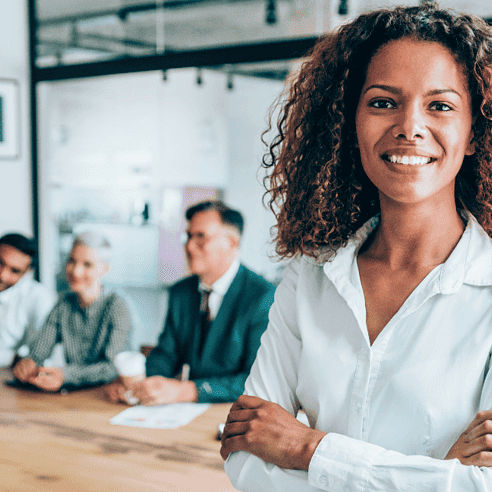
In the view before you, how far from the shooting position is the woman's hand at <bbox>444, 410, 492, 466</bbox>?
0.94 metres

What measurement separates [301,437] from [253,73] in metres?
3.12

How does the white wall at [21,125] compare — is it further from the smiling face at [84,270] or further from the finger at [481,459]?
the finger at [481,459]

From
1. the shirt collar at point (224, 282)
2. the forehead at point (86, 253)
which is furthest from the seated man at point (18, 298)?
the shirt collar at point (224, 282)

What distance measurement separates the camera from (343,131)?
48.2 inches

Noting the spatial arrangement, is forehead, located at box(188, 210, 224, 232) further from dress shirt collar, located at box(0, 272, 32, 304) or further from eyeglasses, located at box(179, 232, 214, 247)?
dress shirt collar, located at box(0, 272, 32, 304)

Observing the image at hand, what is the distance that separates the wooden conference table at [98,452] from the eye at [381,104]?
0.99 m

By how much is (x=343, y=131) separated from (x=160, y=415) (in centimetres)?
122

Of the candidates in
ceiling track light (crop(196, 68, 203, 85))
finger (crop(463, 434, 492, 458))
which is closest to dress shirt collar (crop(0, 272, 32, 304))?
ceiling track light (crop(196, 68, 203, 85))

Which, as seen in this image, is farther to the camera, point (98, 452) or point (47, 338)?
point (47, 338)

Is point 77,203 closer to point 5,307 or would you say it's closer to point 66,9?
point 66,9

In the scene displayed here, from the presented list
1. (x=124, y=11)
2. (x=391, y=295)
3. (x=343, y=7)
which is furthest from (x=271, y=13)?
(x=391, y=295)

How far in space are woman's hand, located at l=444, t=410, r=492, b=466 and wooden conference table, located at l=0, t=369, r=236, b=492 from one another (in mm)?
690

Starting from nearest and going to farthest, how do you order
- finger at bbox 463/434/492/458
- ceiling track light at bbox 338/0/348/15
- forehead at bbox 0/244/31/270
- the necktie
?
finger at bbox 463/434/492/458, the necktie, forehead at bbox 0/244/31/270, ceiling track light at bbox 338/0/348/15

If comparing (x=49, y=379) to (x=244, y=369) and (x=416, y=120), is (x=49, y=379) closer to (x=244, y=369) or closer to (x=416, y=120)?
(x=244, y=369)
